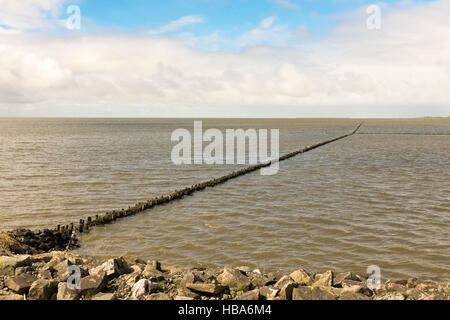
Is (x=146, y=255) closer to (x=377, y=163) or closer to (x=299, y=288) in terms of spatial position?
(x=299, y=288)

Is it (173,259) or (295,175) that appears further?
(295,175)

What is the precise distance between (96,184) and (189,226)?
43.6 feet

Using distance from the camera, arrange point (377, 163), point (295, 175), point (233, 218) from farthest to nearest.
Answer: point (377, 163)
point (295, 175)
point (233, 218)

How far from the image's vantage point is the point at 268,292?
902cm

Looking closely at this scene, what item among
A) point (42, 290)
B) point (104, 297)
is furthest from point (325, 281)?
point (42, 290)

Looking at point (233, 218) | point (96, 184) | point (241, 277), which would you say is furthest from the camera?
point (96, 184)

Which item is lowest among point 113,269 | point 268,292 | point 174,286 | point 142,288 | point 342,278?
point 342,278

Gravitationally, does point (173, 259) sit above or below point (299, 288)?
below

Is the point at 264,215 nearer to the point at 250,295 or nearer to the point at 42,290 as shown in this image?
the point at 250,295

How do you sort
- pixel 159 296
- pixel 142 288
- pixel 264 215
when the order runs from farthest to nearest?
pixel 264 215, pixel 142 288, pixel 159 296

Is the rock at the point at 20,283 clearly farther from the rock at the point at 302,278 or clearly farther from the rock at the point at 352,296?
the rock at the point at 352,296

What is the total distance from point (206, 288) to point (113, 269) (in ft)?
Answer: 9.61
